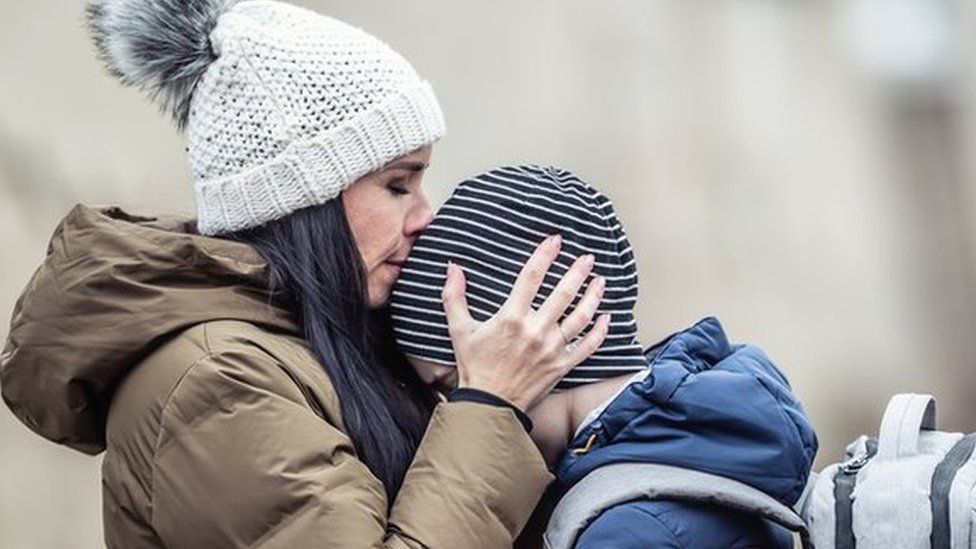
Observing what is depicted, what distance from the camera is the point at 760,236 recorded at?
578cm

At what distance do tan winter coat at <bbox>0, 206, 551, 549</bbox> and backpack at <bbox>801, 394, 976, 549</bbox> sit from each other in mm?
379

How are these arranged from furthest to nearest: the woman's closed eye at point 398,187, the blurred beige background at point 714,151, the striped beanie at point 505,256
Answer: the blurred beige background at point 714,151, the woman's closed eye at point 398,187, the striped beanie at point 505,256

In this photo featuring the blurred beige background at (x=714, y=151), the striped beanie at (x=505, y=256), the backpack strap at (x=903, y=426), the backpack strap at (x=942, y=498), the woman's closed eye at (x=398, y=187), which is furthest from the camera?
the blurred beige background at (x=714, y=151)

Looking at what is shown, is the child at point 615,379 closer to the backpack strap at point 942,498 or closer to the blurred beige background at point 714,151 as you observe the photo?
the backpack strap at point 942,498

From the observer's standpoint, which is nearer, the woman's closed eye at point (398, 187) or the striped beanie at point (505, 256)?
the striped beanie at point (505, 256)

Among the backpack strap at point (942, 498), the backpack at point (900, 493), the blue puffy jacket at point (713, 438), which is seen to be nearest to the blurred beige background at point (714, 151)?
the blue puffy jacket at point (713, 438)

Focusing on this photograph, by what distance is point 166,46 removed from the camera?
2.81 m

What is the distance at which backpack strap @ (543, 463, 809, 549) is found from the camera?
237cm

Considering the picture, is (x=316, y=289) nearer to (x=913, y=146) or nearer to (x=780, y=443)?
(x=780, y=443)

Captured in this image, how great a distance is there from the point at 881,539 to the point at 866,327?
11.9 ft

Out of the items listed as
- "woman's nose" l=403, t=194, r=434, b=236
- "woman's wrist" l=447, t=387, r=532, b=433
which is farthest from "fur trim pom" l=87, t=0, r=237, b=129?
"woman's wrist" l=447, t=387, r=532, b=433

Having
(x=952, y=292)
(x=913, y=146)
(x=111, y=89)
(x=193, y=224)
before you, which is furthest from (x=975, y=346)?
(x=193, y=224)

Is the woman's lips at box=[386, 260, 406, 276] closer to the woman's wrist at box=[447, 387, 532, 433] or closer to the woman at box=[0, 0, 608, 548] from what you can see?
the woman at box=[0, 0, 608, 548]

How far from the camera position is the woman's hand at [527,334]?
2568 millimetres
